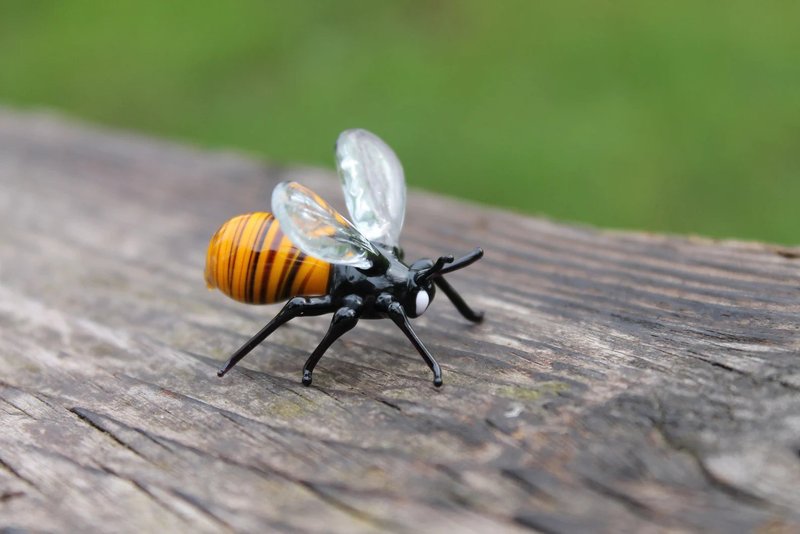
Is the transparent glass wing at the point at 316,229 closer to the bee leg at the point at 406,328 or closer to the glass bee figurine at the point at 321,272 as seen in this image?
the glass bee figurine at the point at 321,272

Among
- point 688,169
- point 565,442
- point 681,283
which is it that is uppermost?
point 688,169

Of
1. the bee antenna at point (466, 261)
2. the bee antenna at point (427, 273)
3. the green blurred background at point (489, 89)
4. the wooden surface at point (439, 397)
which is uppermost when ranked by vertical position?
the green blurred background at point (489, 89)

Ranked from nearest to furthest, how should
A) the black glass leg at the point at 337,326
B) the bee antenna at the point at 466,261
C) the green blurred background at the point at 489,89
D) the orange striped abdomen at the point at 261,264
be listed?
the black glass leg at the point at 337,326
the bee antenna at the point at 466,261
the orange striped abdomen at the point at 261,264
the green blurred background at the point at 489,89

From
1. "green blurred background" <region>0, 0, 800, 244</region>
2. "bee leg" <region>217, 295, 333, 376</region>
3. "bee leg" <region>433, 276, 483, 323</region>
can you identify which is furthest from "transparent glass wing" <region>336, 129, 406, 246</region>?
"green blurred background" <region>0, 0, 800, 244</region>

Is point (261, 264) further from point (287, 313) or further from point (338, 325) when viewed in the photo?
point (338, 325)

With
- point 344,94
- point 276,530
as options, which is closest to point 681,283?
point 276,530

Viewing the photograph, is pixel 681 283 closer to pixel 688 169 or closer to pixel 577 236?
pixel 577 236

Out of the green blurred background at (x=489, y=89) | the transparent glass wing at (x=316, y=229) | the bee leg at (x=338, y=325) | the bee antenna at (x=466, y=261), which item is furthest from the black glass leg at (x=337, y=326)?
the green blurred background at (x=489, y=89)

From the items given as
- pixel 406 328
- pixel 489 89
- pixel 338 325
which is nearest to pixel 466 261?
pixel 406 328
